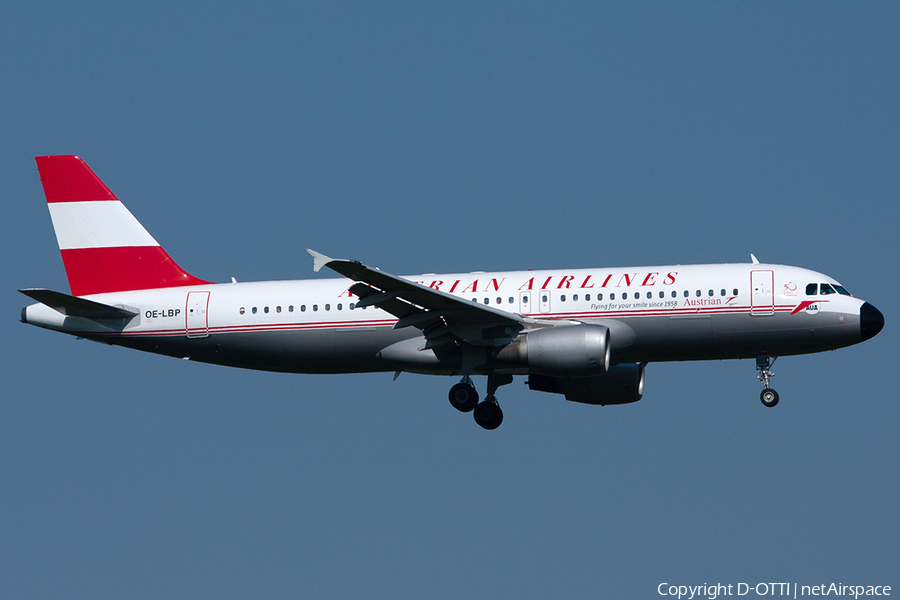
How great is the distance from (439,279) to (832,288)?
35.3ft

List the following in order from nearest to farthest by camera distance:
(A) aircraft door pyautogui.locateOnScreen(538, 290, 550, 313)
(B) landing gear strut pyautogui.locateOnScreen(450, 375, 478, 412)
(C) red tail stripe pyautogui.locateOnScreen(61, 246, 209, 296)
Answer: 1. (A) aircraft door pyautogui.locateOnScreen(538, 290, 550, 313)
2. (B) landing gear strut pyautogui.locateOnScreen(450, 375, 478, 412)
3. (C) red tail stripe pyautogui.locateOnScreen(61, 246, 209, 296)

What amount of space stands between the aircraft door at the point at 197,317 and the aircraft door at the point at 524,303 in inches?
355

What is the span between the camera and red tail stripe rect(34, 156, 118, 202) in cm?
3475

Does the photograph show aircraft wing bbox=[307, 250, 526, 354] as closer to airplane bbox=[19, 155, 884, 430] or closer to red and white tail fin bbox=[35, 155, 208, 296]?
airplane bbox=[19, 155, 884, 430]

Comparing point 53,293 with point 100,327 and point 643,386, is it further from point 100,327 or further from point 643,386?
point 643,386

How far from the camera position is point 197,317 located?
32250mm

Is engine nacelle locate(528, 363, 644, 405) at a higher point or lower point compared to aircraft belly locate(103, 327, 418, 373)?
higher

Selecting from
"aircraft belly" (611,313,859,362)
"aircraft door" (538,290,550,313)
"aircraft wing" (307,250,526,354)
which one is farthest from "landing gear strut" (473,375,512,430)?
"aircraft belly" (611,313,859,362)

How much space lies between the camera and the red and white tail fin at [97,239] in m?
33.8

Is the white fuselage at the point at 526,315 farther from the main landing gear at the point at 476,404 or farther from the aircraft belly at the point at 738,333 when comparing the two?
the main landing gear at the point at 476,404

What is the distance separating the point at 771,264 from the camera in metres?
30.7

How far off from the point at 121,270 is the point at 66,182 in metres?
3.52

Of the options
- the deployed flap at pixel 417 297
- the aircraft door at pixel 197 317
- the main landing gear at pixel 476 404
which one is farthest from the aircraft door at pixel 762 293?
the aircraft door at pixel 197 317

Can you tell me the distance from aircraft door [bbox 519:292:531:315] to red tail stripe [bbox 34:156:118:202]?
1349cm
